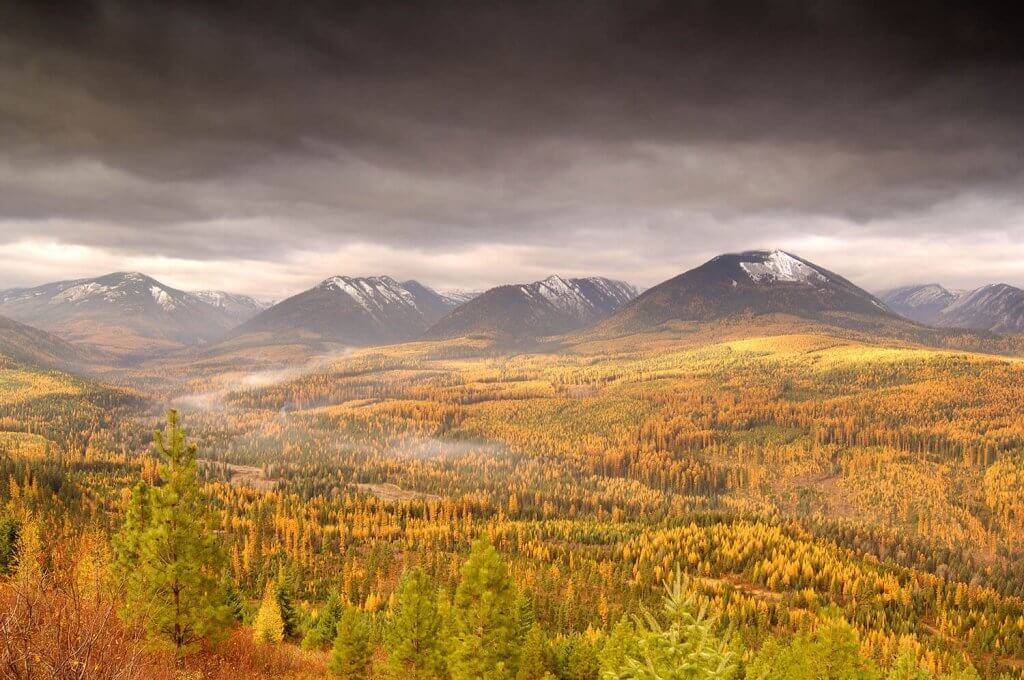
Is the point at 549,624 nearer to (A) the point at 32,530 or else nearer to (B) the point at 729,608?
(B) the point at 729,608

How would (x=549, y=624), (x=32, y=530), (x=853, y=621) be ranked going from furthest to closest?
(x=853, y=621) < (x=549, y=624) < (x=32, y=530)

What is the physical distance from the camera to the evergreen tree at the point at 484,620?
171 feet

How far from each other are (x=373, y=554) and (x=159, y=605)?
499 feet

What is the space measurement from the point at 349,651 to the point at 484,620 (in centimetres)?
3046

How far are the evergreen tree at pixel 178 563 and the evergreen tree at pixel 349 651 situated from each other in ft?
89.8

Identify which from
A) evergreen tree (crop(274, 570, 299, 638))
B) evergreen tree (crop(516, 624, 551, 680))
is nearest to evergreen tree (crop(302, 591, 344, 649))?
evergreen tree (crop(274, 570, 299, 638))

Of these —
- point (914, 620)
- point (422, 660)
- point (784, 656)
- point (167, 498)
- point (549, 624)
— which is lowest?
point (914, 620)

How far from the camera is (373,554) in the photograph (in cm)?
18775

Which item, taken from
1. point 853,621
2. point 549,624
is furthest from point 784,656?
point 853,621

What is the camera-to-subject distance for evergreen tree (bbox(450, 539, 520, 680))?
171 ft

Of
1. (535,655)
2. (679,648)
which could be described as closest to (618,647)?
(535,655)

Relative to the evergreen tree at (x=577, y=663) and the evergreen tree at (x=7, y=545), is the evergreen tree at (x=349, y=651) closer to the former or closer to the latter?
the evergreen tree at (x=577, y=663)

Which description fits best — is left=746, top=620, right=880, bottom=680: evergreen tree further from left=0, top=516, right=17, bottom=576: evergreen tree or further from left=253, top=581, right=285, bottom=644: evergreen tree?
left=0, top=516, right=17, bottom=576: evergreen tree

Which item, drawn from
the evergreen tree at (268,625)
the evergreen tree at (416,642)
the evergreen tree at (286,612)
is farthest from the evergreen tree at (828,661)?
the evergreen tree at (286,612)
